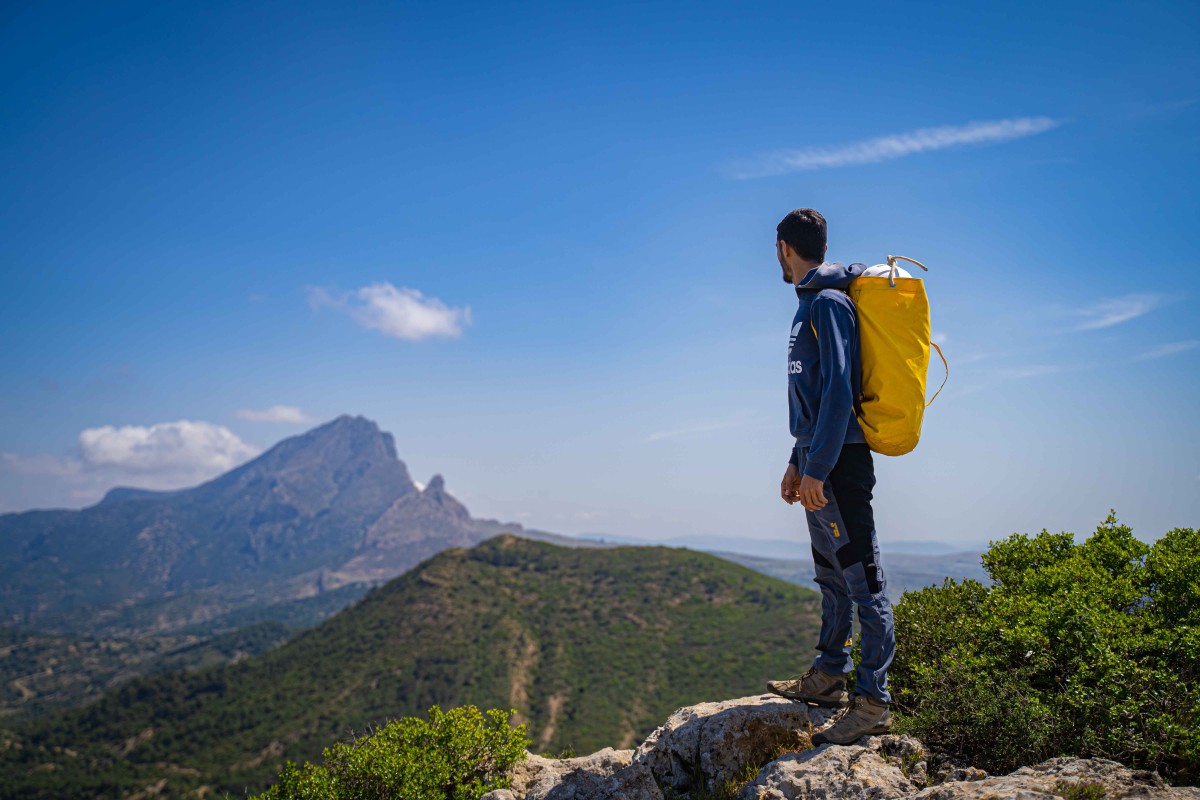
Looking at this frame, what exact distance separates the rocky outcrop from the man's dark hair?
3.70 m

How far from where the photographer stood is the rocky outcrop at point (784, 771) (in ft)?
11.3

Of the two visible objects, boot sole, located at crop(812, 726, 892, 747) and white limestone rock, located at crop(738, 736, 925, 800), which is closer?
white limestone rock, located at crop(738, 736, 925, 800)

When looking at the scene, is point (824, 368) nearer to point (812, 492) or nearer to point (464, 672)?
point (812, 492)

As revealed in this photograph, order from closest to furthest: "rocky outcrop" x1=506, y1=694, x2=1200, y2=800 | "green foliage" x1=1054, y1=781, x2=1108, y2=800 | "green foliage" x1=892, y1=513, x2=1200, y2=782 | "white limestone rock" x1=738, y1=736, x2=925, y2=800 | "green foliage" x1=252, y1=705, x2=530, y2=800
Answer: "green foliage" x1=1054, y1=781, x2=1108, y2=800 < "rocky outcrop" x1=506, y1=694, x2=1200, y2=800 < "green foliage" x1=892, y1=513, x2=1200, y2=782 < "white limestone rock" x1=738, y1=736, x2=925, y2=800 < "green foliage" x1=252, y1=705, x2=530, y2=800

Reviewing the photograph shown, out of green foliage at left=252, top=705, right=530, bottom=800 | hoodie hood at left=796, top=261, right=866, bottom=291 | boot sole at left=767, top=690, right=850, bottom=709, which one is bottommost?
green foliage at left=252, top=705, right=530, bottom=800

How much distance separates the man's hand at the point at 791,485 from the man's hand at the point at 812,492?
0.32 m

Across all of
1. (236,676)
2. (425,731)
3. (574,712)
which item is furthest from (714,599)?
(425,731)

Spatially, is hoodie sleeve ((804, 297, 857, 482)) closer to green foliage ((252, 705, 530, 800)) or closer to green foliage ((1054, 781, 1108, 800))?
green foliage ((1054, 781, 1108, 800))

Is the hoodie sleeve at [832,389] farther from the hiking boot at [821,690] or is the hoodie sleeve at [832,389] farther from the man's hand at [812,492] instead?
the hiking boot at [821,690]

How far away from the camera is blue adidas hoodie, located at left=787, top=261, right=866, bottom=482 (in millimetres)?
4410

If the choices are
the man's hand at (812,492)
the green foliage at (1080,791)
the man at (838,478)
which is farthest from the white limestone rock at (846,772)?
the man's hand at (812,492)

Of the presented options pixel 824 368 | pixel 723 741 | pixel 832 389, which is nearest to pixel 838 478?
pixel 832 389

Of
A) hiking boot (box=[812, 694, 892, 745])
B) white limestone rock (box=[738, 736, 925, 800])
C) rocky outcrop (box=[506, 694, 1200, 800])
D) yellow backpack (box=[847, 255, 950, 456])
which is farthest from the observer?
hiking boot (box=[812, 694, 892, 745])

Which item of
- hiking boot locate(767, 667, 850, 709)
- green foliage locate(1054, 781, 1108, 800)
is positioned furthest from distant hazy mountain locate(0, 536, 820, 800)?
green foliage locate(1054, 781, 1108, 800)
